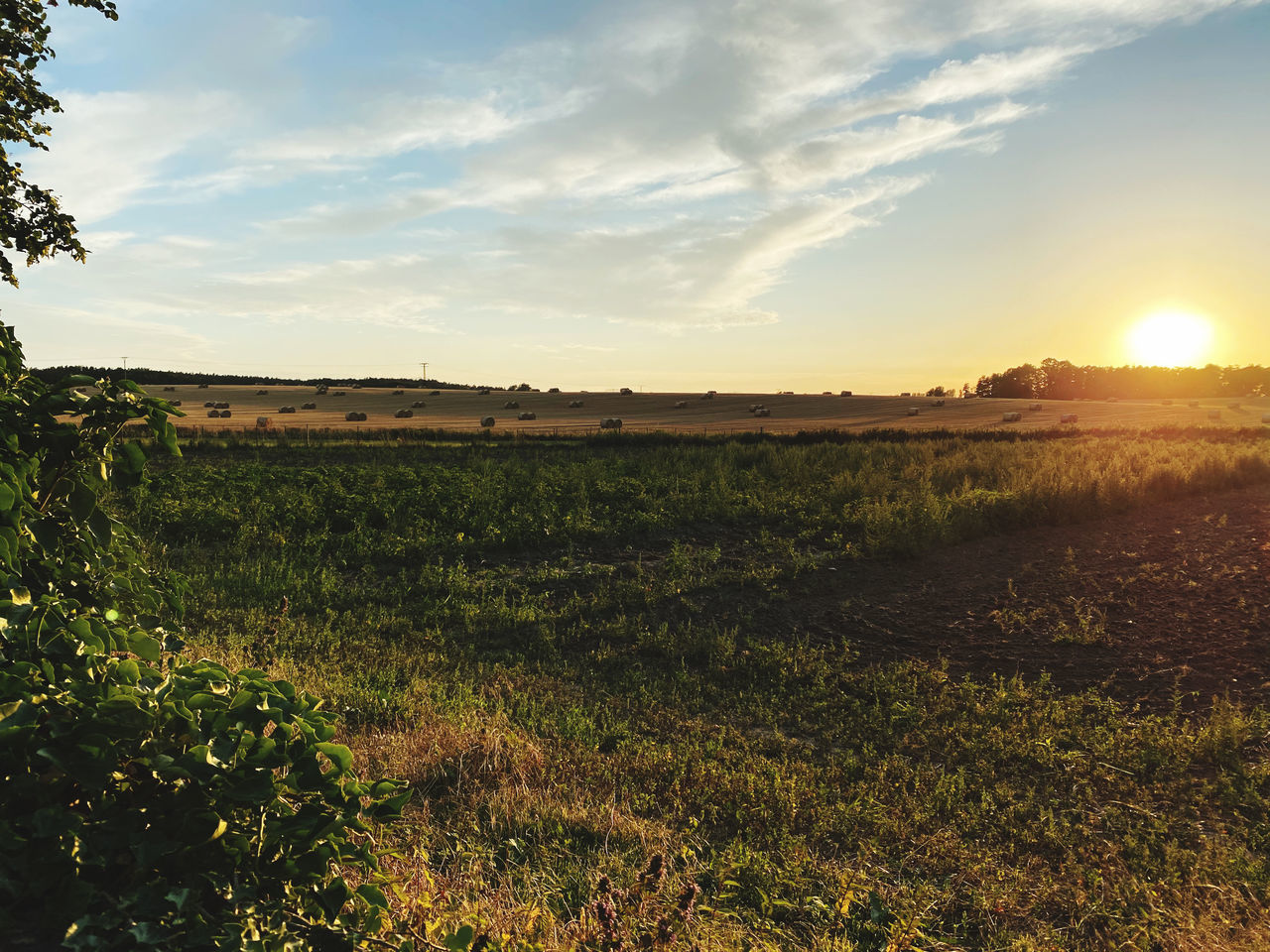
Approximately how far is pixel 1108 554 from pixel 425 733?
11559mm

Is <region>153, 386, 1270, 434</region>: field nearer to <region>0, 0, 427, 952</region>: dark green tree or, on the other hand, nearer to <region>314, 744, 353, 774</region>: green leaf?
<region>0, 0, 427, 952</region>: dark green tree

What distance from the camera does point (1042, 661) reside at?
8.41 metres

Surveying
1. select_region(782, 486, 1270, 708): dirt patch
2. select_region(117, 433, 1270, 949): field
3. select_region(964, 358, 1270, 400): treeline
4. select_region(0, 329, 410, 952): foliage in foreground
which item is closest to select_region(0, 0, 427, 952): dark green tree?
select_region(0, 329, 410, 952): foliage in foreground

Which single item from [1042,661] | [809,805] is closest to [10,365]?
[809,805]

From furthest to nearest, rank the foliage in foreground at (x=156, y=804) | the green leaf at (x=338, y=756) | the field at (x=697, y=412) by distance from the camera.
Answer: the field at (x=697, y=412) < the green leaf at (x=338, y=756) < the foliage in foreground at (x=156, y=804)

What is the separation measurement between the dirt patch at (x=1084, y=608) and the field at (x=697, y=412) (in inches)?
1104

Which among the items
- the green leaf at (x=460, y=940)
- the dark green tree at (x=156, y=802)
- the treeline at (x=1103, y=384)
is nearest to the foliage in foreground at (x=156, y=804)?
the dark green tree at (x=156, y=802)

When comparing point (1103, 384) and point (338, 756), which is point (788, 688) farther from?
point (1103, 384)

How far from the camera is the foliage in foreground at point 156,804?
209cm

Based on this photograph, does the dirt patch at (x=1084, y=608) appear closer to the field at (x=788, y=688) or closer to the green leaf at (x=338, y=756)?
the field at (x=788, y=688)

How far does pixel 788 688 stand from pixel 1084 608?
→ 494 cm

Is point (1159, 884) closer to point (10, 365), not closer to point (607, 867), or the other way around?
point (607, 867)

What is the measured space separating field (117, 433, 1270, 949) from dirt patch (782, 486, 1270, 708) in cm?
6

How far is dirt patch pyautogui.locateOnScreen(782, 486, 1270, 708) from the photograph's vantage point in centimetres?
816
